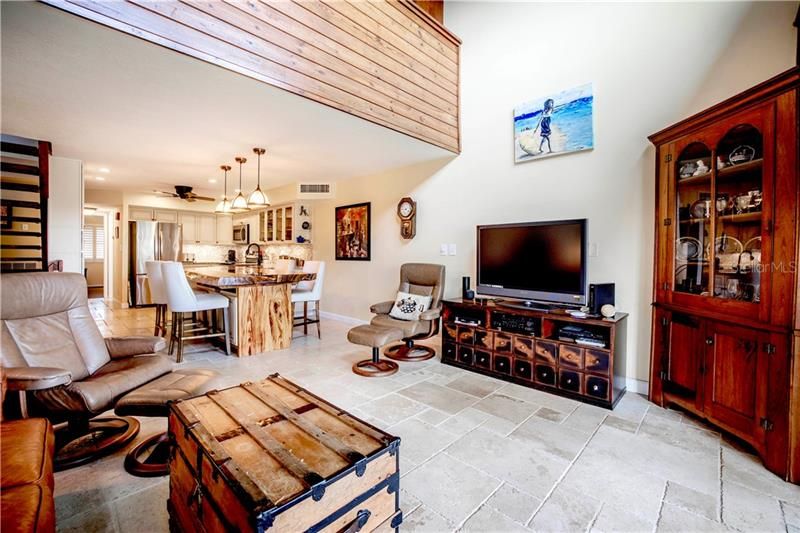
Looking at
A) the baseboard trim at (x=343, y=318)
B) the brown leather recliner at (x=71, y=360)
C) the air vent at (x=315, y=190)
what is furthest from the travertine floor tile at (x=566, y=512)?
the air vent at (x=315, y=190)

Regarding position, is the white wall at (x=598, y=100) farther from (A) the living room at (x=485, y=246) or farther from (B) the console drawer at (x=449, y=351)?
(B) the console drawer at (x=449, y=351)

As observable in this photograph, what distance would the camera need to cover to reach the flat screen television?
2.97 metres

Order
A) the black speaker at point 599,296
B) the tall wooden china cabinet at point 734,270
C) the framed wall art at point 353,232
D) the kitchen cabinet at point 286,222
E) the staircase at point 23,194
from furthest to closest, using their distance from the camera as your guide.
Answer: the kitchen cabinet at point 286,222
the framed wall art at point 353,232
the staircase at point 23,194
the black speaker at point 599,296
the tall wooden china cabinet at point 734,270

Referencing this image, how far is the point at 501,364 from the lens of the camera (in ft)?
10.7

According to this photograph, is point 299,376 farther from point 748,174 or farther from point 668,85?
point 668,85

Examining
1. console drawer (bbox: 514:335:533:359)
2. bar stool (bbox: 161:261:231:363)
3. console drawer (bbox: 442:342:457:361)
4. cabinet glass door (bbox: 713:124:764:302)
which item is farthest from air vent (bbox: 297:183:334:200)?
cabinet glass door (bbox: 713:124:764:302)

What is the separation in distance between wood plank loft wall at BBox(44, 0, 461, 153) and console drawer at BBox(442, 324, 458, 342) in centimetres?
204

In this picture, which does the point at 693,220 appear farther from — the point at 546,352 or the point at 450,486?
the point at 450,486

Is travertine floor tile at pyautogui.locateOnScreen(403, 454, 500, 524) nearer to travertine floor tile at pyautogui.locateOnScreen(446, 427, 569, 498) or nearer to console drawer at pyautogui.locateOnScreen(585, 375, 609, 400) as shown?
travertine floor tile at pyautogui.locateOnScreen(446, 427, 569, 498)

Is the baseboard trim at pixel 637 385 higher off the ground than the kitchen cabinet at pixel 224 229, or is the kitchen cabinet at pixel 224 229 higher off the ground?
the kitchen cabinet at pixel 224 229

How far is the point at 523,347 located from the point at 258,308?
2.99 metres

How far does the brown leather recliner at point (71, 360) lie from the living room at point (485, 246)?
2 centimetres

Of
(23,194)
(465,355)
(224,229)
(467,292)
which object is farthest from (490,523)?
(224,229)

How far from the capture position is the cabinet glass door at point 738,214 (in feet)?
6.97
